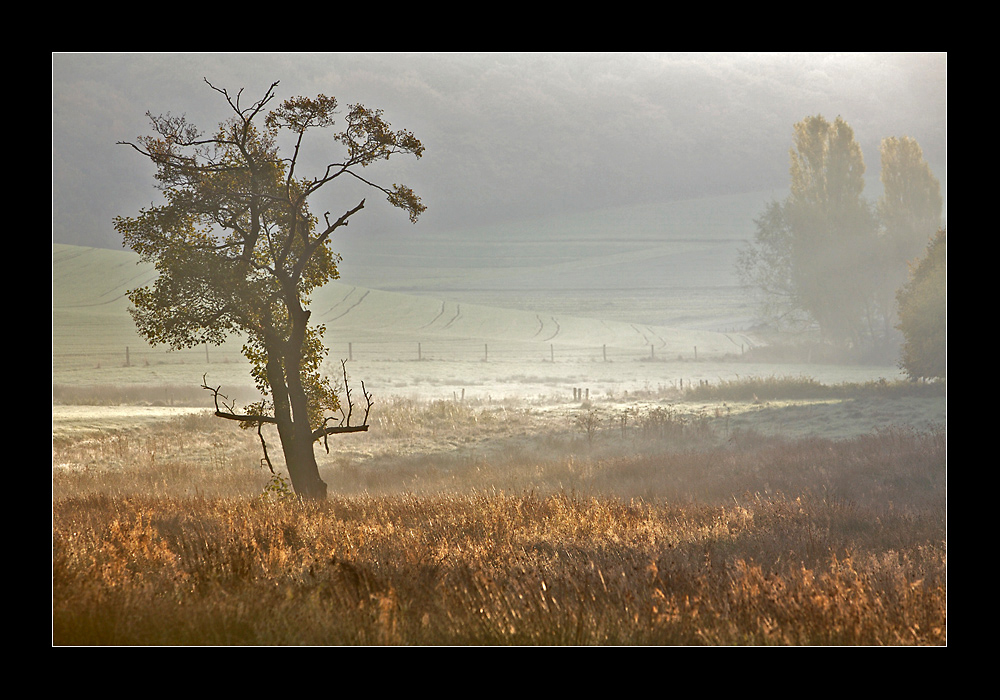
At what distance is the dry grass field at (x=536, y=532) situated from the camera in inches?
216

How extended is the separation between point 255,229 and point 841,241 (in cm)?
888

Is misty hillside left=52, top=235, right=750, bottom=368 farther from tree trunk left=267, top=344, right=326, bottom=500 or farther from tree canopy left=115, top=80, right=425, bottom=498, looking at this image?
tree trunk left=267, top=344, right=326, bottom=500

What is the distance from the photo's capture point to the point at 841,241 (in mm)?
10984

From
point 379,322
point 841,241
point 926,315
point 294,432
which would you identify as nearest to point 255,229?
point 294,432

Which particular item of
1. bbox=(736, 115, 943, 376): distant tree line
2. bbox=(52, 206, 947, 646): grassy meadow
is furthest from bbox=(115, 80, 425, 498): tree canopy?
bbox=(736, 115, 943, 376): distant tree line

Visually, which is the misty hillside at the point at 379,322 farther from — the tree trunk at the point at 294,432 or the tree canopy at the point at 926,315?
the tree canopy at the point at 926,315

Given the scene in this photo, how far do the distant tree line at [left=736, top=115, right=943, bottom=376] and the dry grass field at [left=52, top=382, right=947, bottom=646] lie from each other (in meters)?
1.14

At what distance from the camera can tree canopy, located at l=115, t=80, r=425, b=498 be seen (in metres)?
7.07

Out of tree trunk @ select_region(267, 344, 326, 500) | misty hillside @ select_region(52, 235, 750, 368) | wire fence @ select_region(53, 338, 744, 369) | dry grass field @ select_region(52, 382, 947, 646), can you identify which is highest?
misty hillside @ select_region(52, 235, 750, 368)

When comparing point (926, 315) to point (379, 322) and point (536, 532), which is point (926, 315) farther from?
point (379, 322)

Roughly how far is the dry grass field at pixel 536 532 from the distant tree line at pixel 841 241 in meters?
1.14

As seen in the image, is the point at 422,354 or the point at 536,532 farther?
the point at 422,354

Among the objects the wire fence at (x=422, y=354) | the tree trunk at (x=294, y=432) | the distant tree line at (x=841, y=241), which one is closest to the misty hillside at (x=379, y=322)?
the wire fence at (x=422, y=354)
